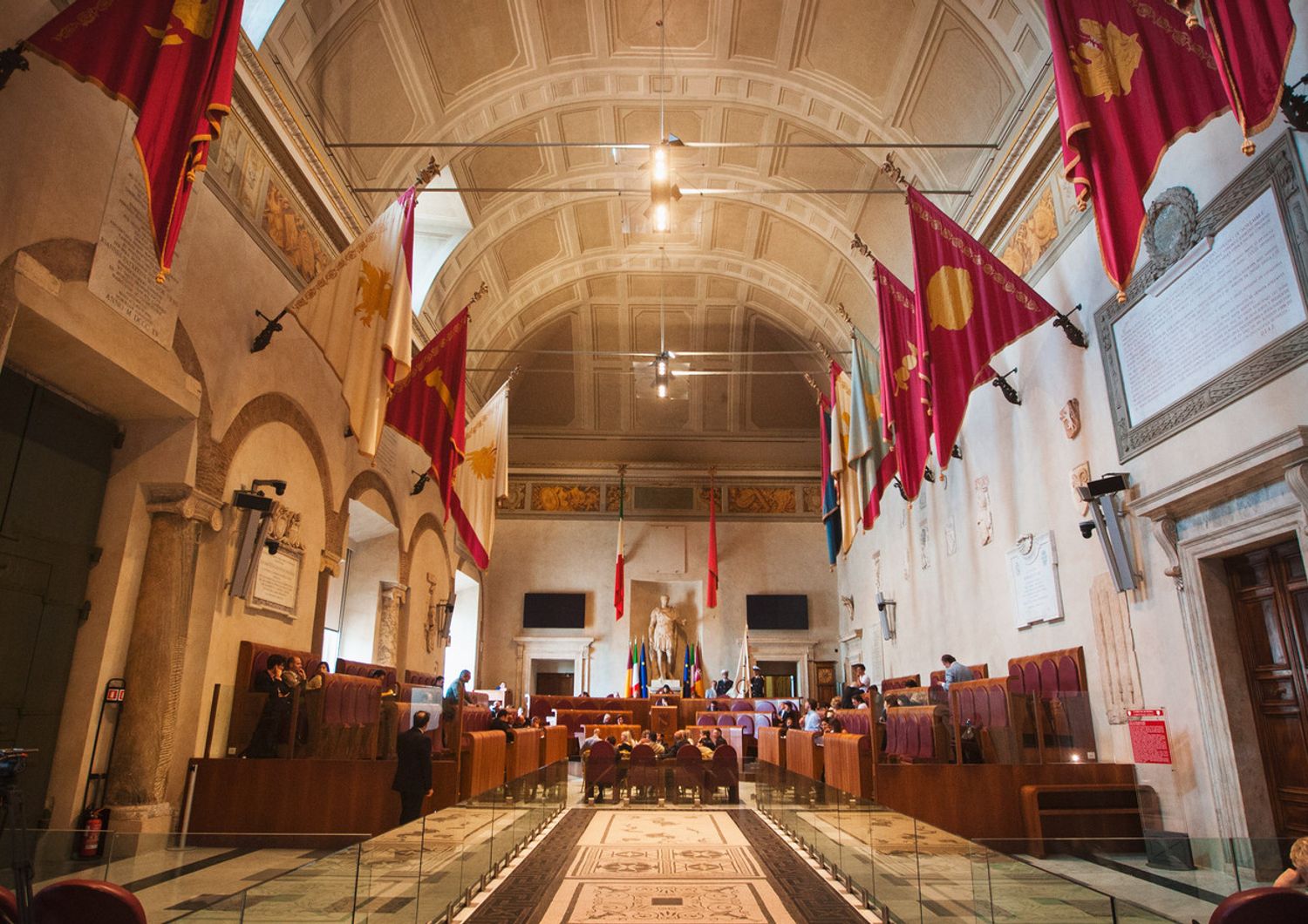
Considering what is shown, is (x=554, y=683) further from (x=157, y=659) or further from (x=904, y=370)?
(x=157, y=659)

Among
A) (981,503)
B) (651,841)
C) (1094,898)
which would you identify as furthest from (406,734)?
(981,503)

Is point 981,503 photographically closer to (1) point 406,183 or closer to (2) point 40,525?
(1) point 406,183

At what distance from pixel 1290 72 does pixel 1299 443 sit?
8.48 ft

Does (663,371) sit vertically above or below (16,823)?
above

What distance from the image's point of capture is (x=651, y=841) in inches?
274

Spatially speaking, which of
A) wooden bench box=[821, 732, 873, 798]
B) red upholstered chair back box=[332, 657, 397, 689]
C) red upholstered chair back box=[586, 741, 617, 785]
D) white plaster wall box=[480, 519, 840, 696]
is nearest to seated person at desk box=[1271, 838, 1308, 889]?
wooden bench box=[821, 732, 873, 798]

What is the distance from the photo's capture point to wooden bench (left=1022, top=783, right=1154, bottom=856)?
22.7 feet

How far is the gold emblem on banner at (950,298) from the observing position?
8312mm

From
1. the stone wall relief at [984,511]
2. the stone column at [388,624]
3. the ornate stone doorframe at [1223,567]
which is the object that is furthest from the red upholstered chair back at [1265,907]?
the stone column at [388,624]

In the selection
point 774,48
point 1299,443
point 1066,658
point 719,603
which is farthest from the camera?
point 719,603

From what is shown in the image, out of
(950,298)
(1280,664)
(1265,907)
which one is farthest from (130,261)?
(1280,664)

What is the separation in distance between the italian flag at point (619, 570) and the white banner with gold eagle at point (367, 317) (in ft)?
41.9

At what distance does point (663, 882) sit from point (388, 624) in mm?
9083

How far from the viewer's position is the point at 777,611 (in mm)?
21219
